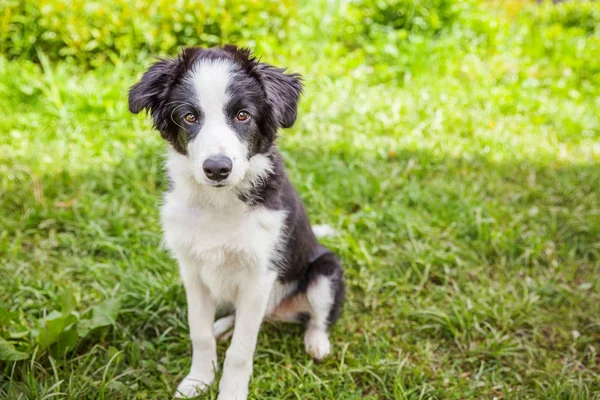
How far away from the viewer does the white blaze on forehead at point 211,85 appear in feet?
6.53

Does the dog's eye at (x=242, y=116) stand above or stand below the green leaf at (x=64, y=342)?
above

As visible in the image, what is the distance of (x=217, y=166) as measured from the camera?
1927 millimetres

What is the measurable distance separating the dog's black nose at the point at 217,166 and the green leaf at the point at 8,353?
116cm

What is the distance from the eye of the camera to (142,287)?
2918mm

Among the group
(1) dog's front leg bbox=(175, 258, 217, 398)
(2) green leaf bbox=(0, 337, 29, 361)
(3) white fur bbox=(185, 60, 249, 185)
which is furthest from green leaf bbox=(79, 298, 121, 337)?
(3) white fur bbox=(185, 60, 249, 185)

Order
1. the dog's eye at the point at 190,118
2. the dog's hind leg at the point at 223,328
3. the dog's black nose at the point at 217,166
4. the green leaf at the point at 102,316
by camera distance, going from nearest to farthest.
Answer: the dog's black nose at the point at 217,166
the dog's eye at the point at 190,118
the green leaf at the point at 102,316
the dog's hind leg at the point at 223,328

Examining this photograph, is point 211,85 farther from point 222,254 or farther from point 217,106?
point 222,254

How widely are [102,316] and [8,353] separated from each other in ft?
1.44

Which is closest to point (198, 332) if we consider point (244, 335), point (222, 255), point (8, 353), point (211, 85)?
point (244, 335)

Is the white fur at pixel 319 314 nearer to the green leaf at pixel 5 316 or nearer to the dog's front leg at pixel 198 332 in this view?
the dog's front leg at pixel 198 332

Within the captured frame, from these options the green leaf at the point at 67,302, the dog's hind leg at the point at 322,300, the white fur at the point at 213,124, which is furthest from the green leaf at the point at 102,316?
the white fur at the point at 213,124

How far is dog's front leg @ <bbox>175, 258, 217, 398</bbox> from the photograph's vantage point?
2.41m

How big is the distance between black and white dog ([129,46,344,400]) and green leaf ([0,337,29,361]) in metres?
0.67

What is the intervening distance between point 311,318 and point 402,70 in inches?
131
